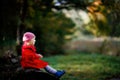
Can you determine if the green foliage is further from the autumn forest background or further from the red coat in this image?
the red coat

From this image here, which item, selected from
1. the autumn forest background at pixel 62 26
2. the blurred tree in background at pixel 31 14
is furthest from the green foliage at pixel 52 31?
the blurred tree in background at pixel 31 14

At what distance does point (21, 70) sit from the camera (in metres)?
9.94

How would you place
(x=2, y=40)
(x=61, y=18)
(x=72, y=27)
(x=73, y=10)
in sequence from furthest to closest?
(x=72, y=27) → (x=61, y=18) → (x=73, y=10) → (x=2, y=40)

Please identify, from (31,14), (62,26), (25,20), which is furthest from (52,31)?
(25,20)

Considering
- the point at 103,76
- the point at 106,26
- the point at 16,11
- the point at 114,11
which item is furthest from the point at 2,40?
the point at 103,76

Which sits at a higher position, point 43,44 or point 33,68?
point 33,68

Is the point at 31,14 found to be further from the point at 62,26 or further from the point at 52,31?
the point at 62,26

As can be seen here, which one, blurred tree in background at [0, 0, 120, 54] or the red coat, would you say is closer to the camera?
the red coat

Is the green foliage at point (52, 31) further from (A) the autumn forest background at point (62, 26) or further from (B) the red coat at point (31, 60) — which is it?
(B) the red coat at point (31, 60)

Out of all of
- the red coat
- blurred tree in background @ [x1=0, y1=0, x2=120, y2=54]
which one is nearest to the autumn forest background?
blurred tree in background @ [x1=0, y1=0, x2=120, y2=54]

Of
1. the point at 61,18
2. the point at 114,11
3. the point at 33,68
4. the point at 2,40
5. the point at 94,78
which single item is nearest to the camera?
the point at 33,68

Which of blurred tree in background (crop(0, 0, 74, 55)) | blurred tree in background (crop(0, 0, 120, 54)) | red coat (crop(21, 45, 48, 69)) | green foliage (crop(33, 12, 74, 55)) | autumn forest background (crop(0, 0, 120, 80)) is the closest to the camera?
red coat (crop(21, 45, 48, 69))

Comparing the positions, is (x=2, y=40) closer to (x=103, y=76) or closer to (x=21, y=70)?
(x=103, y=76)

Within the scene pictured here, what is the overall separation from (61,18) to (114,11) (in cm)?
1310
